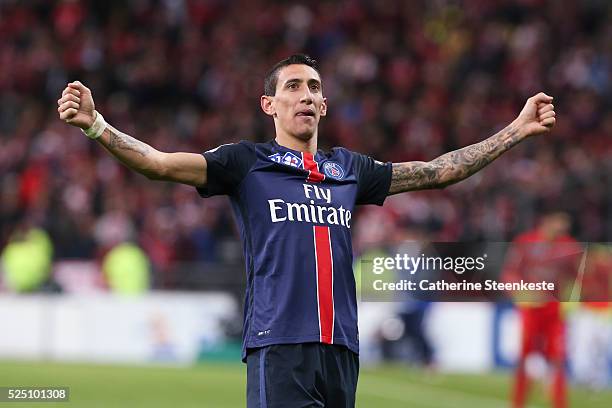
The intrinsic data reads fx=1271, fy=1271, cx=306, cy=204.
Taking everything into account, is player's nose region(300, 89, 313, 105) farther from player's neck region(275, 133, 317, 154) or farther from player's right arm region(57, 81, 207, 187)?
player's right arm region(57, 81, 207, 187)

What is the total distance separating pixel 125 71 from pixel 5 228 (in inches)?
184

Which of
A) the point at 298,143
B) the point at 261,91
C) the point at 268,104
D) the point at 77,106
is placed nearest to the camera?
the point at 77,106

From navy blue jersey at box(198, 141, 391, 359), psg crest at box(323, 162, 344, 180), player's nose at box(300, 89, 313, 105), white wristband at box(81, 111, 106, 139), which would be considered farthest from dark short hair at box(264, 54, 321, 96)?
white wristband at box(81, 111, 106, 139)

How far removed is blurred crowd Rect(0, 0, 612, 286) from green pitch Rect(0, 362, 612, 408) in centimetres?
254

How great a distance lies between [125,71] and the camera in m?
23.7

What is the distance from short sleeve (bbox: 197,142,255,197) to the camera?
18.2 feet

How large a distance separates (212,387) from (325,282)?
943 centimetres

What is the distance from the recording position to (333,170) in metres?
5.79

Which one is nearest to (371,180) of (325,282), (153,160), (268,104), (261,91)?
(268,104)

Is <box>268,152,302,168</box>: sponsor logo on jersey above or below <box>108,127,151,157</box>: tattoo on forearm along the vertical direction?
below

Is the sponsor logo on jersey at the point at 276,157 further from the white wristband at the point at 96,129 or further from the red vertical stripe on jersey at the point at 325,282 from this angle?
the white wristband at the point at 96,129

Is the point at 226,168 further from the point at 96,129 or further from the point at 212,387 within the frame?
the point at 212,387

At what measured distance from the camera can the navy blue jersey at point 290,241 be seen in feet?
17.8

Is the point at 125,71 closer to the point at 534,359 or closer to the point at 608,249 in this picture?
the point at 534,359
